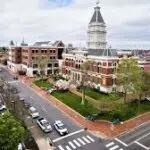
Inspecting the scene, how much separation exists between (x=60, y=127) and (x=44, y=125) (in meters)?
3.34

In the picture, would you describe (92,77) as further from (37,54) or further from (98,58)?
(37,54)

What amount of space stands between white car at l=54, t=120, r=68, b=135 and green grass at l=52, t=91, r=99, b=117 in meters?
7.80

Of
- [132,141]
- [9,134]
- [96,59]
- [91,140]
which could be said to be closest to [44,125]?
[91,140]

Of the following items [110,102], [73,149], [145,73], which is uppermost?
[145,73]

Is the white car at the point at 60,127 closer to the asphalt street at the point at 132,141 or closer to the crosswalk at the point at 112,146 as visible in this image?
the asphalt street at the point at 132,141

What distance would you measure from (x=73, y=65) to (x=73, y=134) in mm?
49187

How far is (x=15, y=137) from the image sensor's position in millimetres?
31906

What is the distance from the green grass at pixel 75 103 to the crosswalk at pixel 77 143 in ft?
35.9

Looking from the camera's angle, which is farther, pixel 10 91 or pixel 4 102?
pixel 10 91

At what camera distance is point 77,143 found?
4584 cm

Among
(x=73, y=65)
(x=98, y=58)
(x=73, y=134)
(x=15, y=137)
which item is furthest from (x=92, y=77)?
(x=15, y=137)

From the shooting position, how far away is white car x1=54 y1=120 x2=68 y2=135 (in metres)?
49.5

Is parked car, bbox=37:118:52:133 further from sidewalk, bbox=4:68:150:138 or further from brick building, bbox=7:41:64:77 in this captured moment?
brick building, bbox=7:41:64:77

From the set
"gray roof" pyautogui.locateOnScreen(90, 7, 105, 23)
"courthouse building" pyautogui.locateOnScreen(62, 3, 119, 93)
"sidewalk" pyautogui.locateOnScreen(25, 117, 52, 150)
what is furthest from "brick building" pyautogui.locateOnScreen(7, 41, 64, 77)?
"sidewalk" pyautogui.locateOnScreen(25, 117, 52, 150)
